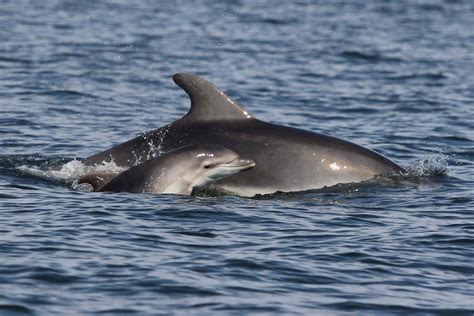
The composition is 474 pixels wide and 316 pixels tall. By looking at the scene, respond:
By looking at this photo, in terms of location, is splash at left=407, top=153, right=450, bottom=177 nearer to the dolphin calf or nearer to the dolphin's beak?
the dolphin's beak

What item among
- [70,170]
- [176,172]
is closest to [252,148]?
[176,172]

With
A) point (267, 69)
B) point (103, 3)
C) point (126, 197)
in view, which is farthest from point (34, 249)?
point (103, 3)

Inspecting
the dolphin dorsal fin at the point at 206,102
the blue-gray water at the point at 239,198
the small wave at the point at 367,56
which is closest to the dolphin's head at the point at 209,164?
the blue-gray water at the point at 239,198

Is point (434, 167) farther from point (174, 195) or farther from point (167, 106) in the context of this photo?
point (167, 106)

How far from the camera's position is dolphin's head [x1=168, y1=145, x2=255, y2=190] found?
710 inches

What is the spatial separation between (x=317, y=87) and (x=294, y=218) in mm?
14677

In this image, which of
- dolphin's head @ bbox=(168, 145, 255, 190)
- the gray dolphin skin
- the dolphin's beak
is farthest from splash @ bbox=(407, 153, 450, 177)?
Result: dolphin's head @ bbox=(168, 145, 255, 190)

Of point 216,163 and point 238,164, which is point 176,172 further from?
point 238,164

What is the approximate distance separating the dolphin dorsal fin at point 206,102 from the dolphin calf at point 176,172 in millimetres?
1162

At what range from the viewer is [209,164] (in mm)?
18031

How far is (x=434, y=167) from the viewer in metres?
20.9

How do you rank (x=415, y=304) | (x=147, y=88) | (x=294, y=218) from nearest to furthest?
(x=415, y=304) → (x=294, y=218) → (x=147, y=88)

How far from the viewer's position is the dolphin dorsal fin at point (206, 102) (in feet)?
62.8

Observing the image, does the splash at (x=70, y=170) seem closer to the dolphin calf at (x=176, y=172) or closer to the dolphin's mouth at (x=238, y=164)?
the dolphin calf at (x=176, y=172)
